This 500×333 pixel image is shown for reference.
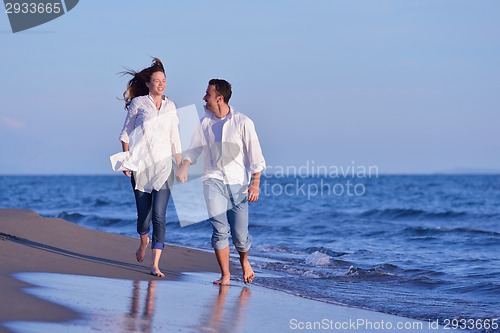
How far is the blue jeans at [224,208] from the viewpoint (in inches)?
273

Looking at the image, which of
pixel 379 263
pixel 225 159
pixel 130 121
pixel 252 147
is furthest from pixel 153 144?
pixel 379 263

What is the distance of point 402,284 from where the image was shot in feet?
29.7

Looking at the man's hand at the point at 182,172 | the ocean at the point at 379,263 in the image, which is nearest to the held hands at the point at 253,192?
the man's hand at the point at 182,172

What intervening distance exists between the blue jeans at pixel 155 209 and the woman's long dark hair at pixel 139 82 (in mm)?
877

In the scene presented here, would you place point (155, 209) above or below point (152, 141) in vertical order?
below

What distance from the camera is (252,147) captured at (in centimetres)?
684

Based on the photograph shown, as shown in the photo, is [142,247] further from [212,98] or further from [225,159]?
[212,98]

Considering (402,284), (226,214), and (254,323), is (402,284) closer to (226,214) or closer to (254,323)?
(226,214)

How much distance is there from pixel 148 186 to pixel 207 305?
185 cm

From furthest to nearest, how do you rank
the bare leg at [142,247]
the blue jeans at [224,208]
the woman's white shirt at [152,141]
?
the bare leg at [142,247] → the woman's white shirt at [152,141] → the blue jeans at [224,208]

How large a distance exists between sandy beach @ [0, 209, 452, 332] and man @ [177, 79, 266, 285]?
70cm

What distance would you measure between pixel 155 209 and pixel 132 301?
176 cm

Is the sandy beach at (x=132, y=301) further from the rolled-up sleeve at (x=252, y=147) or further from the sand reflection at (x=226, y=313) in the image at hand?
the rolled-up sleeve at (x=252, y=147)

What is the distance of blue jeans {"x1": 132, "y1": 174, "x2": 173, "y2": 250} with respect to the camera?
733 cm
